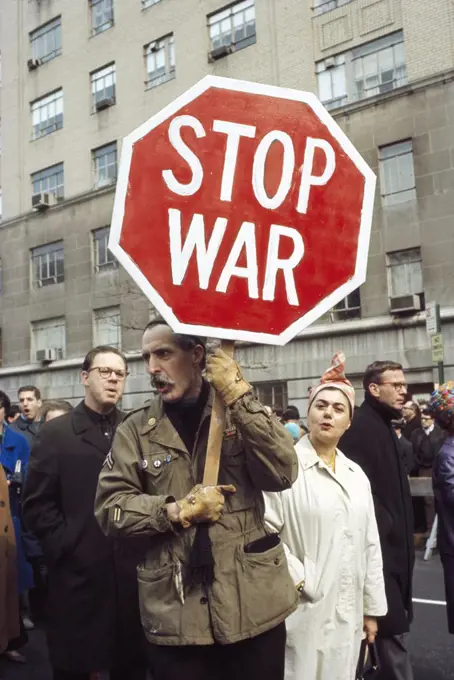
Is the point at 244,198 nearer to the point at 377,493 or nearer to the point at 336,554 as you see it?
the point at 336,554

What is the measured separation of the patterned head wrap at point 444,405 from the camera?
4.54 meters

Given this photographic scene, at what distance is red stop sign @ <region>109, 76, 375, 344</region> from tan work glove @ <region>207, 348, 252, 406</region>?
0.10 meters

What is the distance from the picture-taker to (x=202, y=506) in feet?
6.97

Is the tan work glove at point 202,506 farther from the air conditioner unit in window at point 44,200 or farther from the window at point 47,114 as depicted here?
the window at point 47,114

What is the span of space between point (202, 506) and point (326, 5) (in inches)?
807

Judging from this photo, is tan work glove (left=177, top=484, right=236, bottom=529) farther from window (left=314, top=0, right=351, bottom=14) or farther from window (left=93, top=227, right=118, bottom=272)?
window (left=93, top=227, right=118, bottom=272)

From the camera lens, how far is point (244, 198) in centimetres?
228

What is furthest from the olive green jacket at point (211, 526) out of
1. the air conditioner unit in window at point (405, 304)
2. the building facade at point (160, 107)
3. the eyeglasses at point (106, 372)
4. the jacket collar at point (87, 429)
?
the air conditioner unit in window at point (405, 304)

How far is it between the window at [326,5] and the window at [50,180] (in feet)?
37.2

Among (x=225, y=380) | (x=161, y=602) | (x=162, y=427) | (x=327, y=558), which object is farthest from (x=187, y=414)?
(x=327, y=558)

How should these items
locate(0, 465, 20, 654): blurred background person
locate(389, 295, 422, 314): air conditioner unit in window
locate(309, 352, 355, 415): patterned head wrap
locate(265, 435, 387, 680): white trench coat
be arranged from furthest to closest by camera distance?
locate(389, 295, 422, 314): air conditioner unit in window, locate(0, 465, 20, 654): blurred background person, locate(309, 352, 355, 415): patterned head wrap, locate(265, 435, 387, 680): white trench coat

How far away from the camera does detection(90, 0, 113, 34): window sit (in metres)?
25.2

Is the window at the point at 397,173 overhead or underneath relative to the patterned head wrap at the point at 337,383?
overhead

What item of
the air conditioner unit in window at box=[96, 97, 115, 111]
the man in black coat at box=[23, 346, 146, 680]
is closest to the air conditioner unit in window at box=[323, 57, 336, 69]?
the air conditioner unit in window at box=[96, 97, 115, 111]
